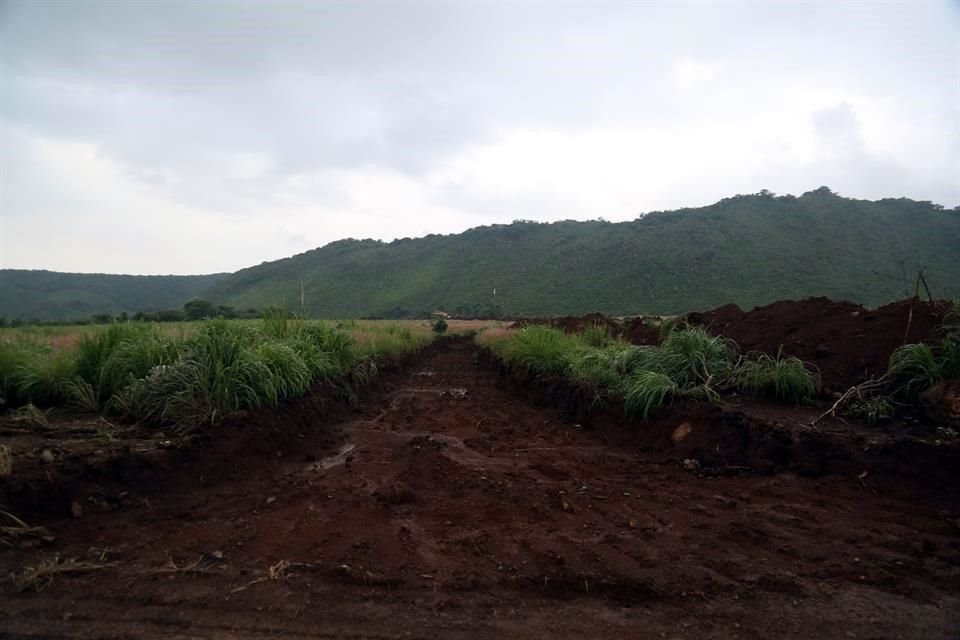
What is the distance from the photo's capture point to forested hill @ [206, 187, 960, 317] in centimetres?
3500

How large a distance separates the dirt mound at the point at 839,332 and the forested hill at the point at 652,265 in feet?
78.8

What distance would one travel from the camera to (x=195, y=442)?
418 cm

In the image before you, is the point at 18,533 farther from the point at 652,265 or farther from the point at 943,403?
the point at 652,265

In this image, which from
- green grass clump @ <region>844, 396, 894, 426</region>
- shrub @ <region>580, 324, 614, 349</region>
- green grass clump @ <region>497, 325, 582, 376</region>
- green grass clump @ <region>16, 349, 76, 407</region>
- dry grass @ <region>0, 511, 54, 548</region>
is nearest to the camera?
dry grass @ <region>0, 511, 54, 548</region>

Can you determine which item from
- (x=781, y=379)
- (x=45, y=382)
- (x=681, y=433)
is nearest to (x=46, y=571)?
(x=45, y=382)

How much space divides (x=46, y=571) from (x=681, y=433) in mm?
4697

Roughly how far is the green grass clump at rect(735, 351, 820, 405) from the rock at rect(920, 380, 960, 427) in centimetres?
104

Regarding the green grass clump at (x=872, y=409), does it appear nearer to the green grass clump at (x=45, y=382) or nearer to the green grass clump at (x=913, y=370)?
the green grass clump at (x=913, y=370)

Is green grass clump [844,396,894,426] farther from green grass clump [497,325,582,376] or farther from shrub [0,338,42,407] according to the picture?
shrub [0,338,42,407]

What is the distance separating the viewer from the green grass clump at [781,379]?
17.2 ft

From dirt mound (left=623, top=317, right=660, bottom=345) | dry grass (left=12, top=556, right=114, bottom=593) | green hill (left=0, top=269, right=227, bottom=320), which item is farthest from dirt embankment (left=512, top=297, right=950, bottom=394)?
green hill (left=0, top=269, right=227, bottom=320)

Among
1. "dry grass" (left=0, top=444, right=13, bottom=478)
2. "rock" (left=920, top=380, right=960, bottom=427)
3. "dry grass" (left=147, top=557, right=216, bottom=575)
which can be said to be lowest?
"dry grass" (left=147, top=557, right=216, bottom=575)

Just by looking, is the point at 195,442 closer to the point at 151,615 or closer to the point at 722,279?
the point at 151,615

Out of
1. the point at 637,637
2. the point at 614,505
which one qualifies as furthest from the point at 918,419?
the point at 637,637
